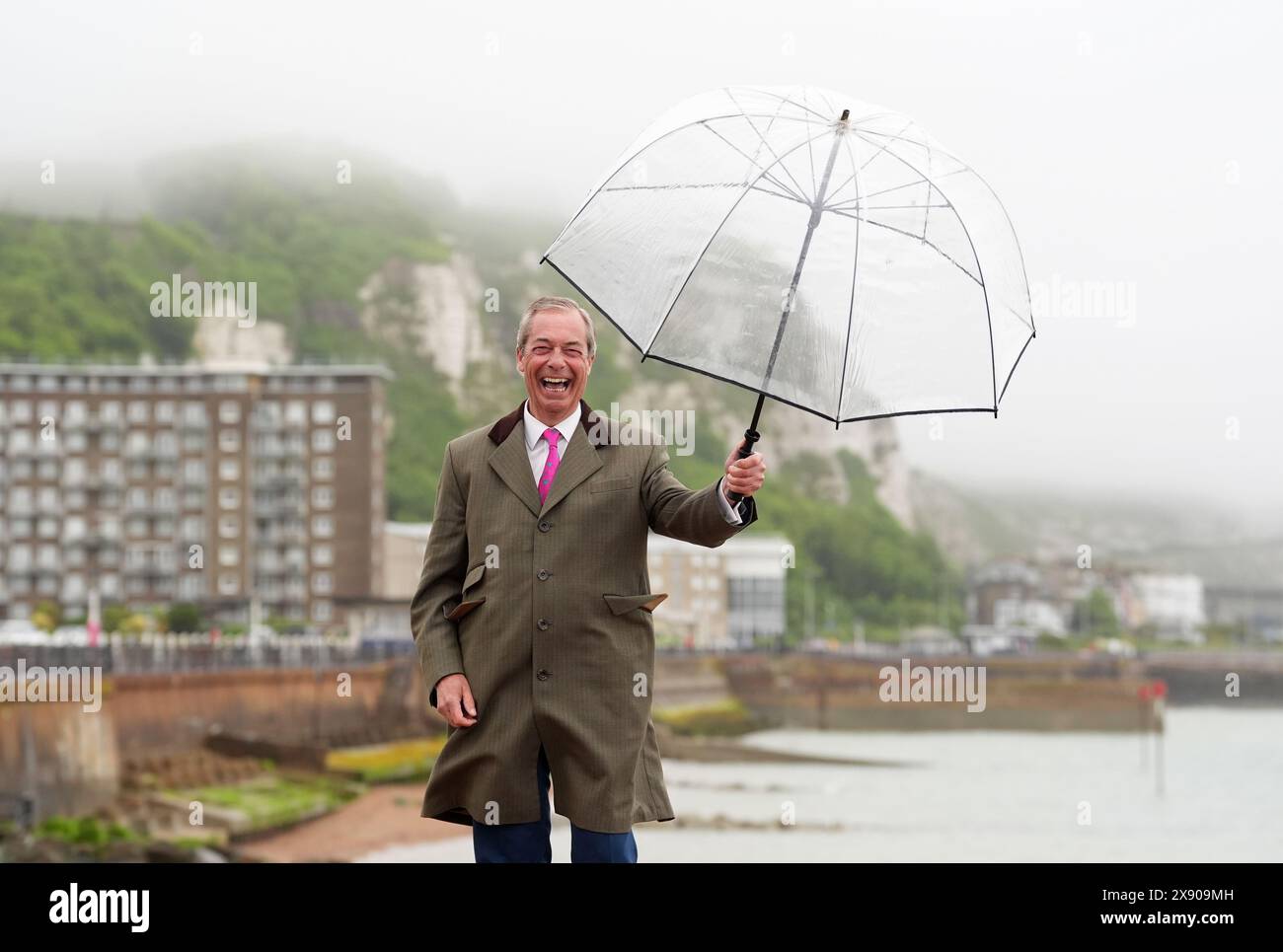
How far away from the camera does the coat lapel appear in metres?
4.12

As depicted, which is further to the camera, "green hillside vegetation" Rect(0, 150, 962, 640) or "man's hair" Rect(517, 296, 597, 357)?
"green hillside vegetation" Rect(0, 150, 962, 640)

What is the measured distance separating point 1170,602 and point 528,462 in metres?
184

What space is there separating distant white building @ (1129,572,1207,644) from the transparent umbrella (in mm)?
162120

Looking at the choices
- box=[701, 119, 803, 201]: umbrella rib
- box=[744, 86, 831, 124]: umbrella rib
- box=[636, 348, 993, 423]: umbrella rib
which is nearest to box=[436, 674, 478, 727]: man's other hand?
box=[636, 348, 993, 423]: umbrella rib

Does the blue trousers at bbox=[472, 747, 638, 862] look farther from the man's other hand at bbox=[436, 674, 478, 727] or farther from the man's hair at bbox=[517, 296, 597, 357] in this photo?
the man's hair at bbox=[517, 296, 597, 357]

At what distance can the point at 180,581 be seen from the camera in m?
89.4

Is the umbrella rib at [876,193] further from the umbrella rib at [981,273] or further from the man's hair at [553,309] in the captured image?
the man's hair at [553,309]

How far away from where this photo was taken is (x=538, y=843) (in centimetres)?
406

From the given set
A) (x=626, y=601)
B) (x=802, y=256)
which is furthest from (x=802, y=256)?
(x=626, y=601)
